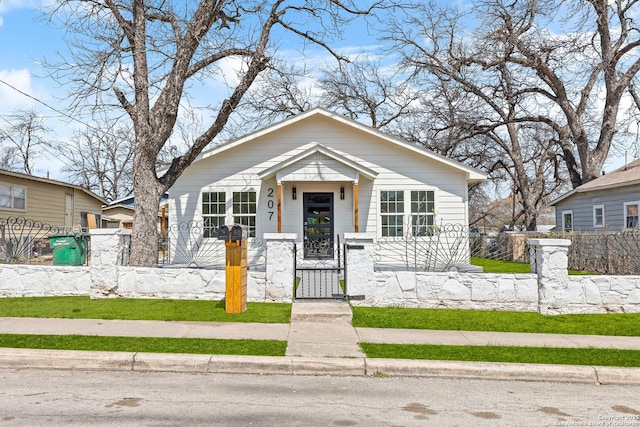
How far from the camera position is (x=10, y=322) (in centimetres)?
833

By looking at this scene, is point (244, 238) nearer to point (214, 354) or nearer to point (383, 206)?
point (214, 354)

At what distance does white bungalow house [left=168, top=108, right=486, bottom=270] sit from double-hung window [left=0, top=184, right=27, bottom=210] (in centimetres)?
1022

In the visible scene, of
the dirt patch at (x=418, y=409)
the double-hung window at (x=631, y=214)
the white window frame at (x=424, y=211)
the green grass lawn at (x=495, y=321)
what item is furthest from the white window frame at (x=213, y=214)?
the double-hung window at (x=631, y=214)

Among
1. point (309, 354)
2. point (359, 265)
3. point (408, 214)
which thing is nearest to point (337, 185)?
point (408, 214)

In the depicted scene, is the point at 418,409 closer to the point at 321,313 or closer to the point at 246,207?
the point at 321,313

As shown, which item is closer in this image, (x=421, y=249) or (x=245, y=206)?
(x=421, y=249)

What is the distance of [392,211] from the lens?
1620 cm

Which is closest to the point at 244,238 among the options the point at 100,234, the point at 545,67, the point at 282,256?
the point at 282,256

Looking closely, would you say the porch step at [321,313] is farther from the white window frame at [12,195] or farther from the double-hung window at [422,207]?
the white window frame at [12,195]

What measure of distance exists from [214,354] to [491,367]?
353 cm

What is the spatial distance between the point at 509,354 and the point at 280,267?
4.70m

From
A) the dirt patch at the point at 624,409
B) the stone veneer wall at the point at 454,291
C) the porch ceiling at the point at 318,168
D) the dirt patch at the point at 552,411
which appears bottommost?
the dirt patch at the point at 624,409

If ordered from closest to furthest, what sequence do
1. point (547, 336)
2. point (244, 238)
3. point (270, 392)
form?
1. point (270, 392)
2. point (547, 336)
3. point (244, 238)

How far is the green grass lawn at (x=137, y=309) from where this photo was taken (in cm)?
888
